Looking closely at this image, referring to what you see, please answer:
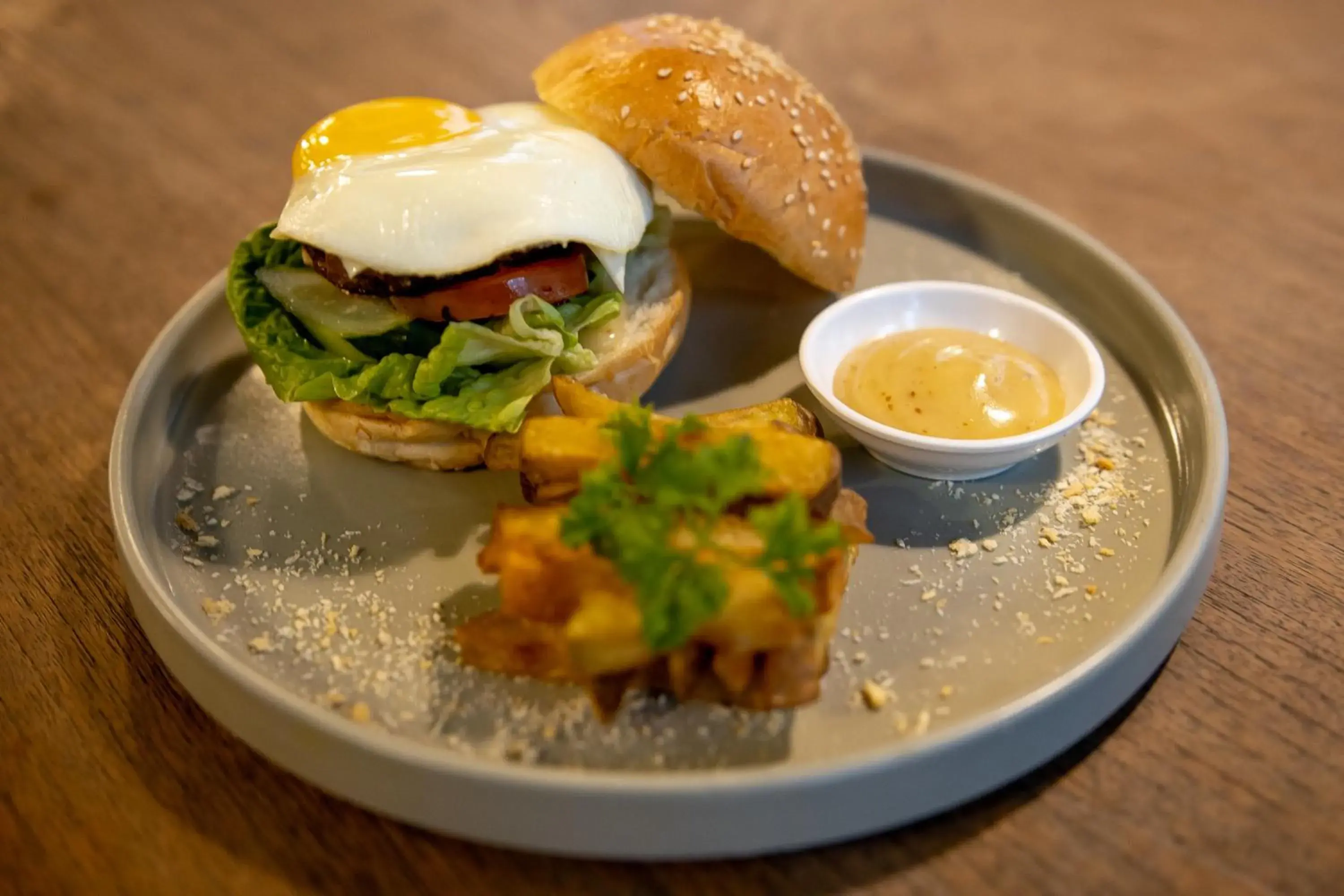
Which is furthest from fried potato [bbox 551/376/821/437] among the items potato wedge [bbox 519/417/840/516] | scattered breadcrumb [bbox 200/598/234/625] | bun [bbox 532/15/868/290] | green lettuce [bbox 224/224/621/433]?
scattered breadcrumb [bbox 200/598/234/625]

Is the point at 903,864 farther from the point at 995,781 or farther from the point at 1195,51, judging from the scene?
the point at 1195,51

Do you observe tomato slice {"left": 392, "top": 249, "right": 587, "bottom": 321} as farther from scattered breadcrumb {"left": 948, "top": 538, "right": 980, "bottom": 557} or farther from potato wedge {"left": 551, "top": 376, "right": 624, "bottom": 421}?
scattered breadcrumb {"left": 948, "top": 538, "right": 980, "bottom": 557}

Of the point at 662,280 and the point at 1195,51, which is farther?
the point at 1195,51

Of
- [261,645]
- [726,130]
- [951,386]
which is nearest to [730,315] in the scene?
[726,130]

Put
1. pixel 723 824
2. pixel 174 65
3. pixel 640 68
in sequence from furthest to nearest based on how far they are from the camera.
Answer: pixel 174 65
pixel 640 68
pixel 723 824

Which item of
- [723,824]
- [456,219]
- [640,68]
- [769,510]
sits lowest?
[723,824]

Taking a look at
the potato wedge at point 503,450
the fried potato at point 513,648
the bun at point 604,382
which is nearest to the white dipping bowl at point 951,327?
the bun at point 604,382

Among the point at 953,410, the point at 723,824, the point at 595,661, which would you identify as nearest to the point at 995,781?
the point at 723,824
